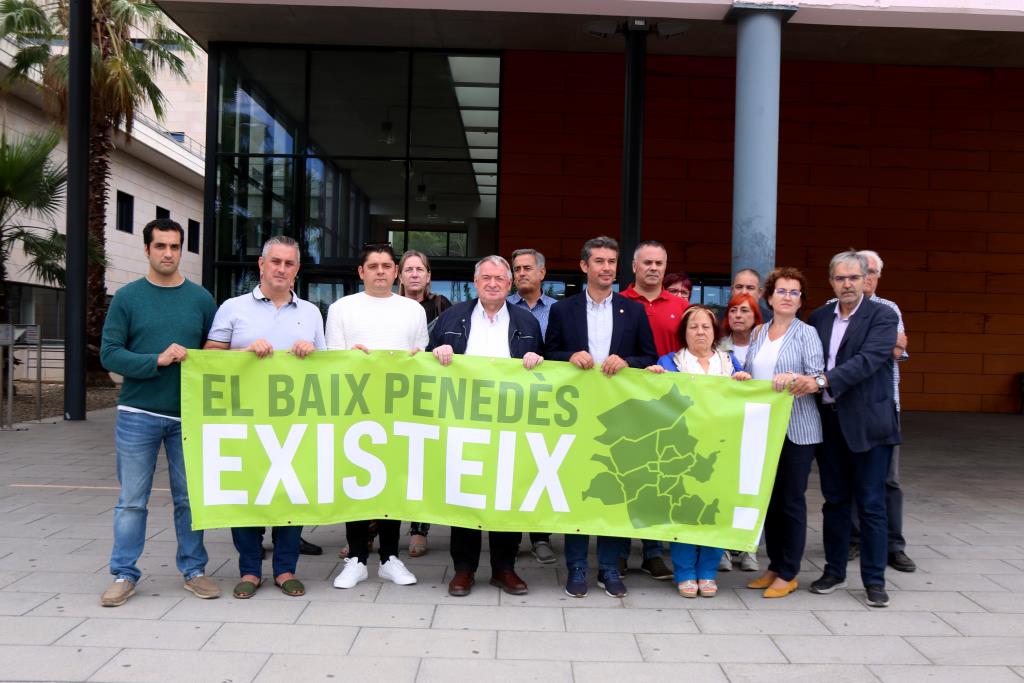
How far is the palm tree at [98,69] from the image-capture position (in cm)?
1686

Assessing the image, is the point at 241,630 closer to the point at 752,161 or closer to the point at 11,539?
the point at 11,539

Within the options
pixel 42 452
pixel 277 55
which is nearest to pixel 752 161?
pixel 42 452

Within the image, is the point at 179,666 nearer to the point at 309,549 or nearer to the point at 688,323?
the point at 309,549

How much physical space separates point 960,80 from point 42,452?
631 inches

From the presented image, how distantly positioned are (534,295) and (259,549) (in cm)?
247

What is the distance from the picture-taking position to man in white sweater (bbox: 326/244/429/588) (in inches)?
182

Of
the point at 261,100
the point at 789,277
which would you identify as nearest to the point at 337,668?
the point at 789,277

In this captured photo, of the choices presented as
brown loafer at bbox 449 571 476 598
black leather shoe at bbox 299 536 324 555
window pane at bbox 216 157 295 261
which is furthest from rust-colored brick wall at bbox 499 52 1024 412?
brown loafer at bbox 449 571 476 598

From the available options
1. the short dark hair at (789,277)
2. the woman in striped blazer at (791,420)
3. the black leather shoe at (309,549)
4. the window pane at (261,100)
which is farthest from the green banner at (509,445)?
the window pane at (261,100)

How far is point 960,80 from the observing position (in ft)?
49.5

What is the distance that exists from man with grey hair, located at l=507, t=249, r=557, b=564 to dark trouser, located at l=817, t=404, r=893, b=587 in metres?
1.70

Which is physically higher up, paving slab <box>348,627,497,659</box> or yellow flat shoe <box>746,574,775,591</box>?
yellow flat shoe <box>746,574,775,591</box>

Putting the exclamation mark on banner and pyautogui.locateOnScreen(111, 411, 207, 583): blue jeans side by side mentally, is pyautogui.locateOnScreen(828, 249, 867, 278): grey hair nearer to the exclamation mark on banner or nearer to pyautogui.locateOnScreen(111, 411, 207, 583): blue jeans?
the exclamation mark on banner

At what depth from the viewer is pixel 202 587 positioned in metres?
4.31
